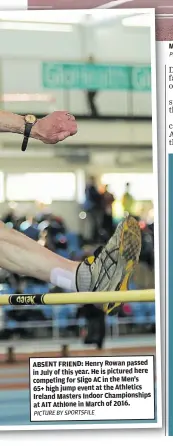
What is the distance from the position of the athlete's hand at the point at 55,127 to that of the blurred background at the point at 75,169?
0.03 m

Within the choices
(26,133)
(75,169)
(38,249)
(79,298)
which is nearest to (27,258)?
(38,249)

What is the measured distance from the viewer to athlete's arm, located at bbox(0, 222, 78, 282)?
3855mm

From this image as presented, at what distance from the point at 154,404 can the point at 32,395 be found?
1.84 ft

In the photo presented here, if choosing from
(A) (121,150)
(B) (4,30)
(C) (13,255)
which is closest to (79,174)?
(A) (121,150)

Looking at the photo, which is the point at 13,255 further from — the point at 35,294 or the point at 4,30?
the point at 4,30

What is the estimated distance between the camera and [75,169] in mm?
3863

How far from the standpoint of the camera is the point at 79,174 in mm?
3865

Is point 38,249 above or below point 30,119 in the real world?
below

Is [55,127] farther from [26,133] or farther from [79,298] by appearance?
[79,298]
